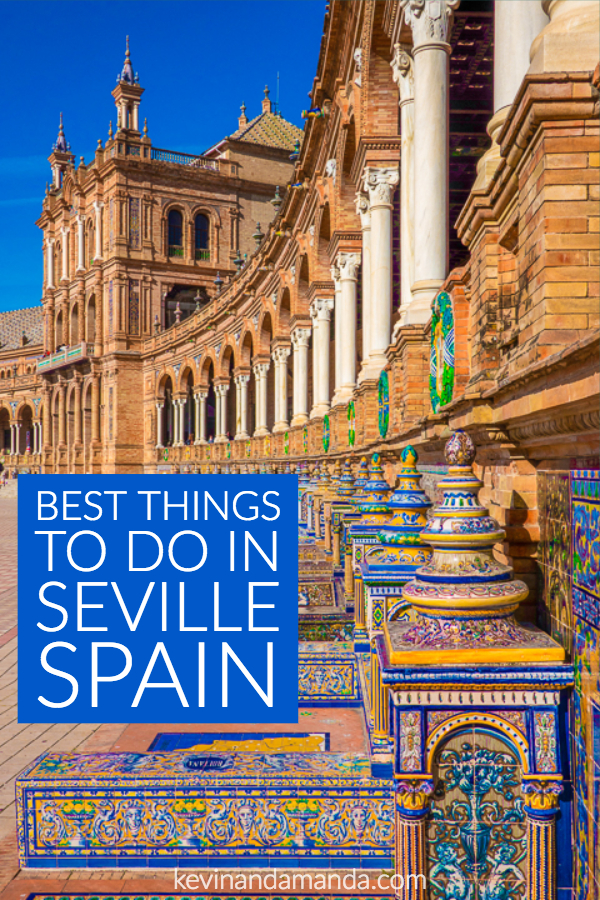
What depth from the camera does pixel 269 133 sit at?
48469 mm

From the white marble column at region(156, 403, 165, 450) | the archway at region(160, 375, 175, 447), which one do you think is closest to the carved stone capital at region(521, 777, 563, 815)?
the white marble column at region(156, 403, 165, 450)

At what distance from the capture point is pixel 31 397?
57.1m

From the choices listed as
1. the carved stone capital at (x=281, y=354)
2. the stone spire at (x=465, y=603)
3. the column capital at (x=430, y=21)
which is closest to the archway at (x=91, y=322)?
the carved stone capital at (x=281, y=354)

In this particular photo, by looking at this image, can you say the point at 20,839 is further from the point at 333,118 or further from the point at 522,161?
the point at 333,118

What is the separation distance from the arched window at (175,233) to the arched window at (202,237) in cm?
109

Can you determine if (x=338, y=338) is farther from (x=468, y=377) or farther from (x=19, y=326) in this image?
(x=19, y=326)

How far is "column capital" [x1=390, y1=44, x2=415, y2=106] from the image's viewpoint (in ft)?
31.1

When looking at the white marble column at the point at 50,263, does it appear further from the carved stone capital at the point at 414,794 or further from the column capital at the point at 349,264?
the carved stone capital at the point at 414,794

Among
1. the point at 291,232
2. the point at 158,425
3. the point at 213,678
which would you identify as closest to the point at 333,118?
the point at 291,232

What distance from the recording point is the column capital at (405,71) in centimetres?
949

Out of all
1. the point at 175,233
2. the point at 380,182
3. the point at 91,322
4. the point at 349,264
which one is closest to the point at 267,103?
the point at 175,233

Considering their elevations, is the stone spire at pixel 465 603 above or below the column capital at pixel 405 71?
below

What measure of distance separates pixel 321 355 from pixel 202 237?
96.8ft

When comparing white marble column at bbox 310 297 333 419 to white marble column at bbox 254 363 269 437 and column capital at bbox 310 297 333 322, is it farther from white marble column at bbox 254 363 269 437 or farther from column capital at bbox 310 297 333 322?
white marble column at bbox 254 363 269 437
